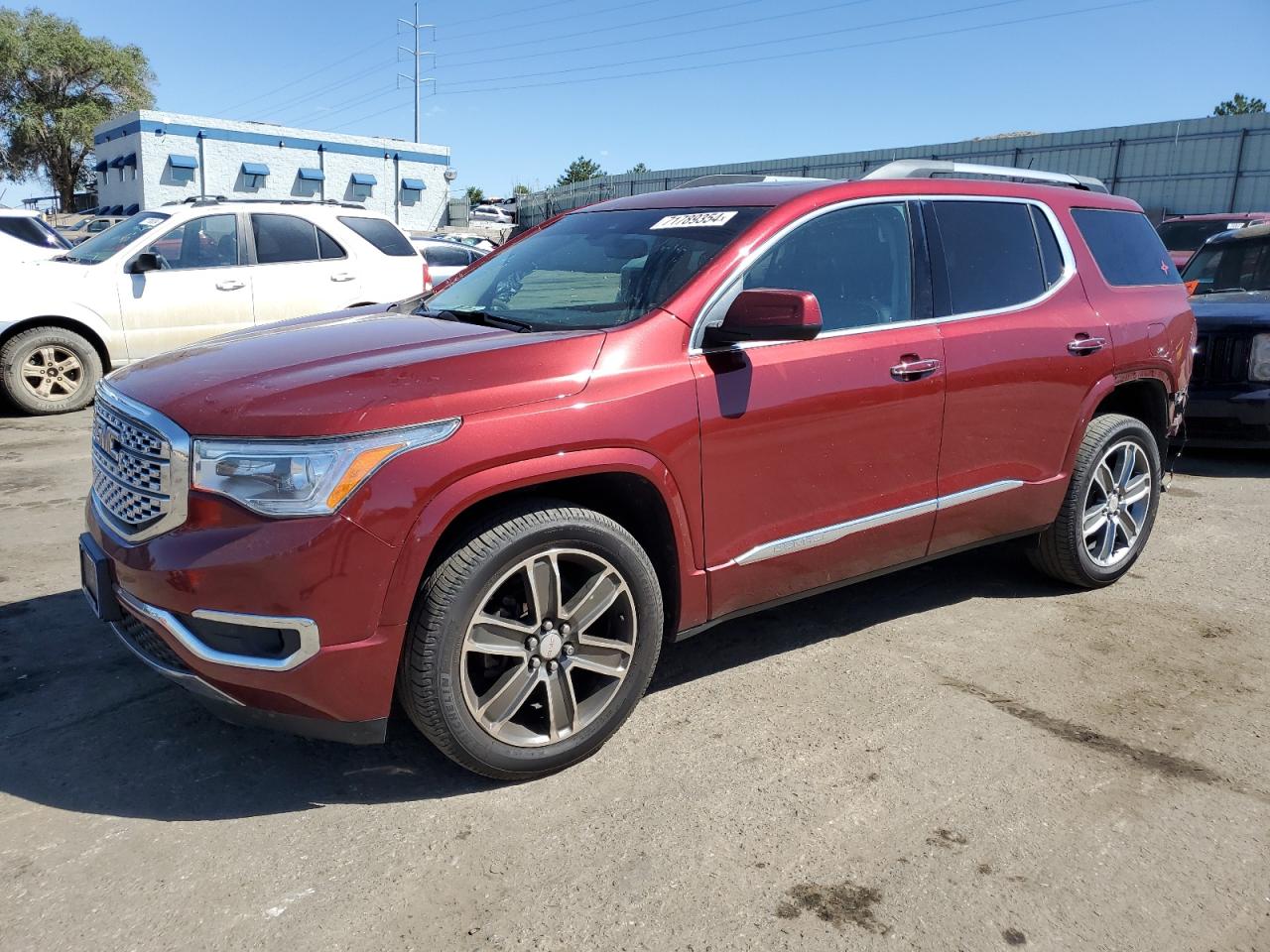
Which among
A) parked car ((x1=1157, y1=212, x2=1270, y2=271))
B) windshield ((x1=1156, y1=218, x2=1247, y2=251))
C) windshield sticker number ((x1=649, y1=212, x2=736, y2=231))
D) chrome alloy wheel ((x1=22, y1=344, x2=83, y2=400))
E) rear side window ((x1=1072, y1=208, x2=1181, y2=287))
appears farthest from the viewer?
windshield ((x1=1156, y1=218, x2=1247, y2=251))

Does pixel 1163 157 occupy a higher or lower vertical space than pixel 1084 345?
higher

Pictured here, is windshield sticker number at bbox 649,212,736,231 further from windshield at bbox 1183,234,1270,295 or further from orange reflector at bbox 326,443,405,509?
windshield at bbox 1183,234,1270,295

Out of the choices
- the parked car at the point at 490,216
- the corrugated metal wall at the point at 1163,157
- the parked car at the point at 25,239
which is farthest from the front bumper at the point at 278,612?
the parked car at the point at 490,216

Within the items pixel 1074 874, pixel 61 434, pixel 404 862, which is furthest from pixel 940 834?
pixel 61 434

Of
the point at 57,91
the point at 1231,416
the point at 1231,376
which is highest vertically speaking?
the point at 57,91

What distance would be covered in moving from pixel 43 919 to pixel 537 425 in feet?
5.55

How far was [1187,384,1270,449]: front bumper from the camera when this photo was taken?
23.2 feet

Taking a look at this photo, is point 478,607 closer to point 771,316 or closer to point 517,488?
point 517,488

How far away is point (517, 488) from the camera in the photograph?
110 inches

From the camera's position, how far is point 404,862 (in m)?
2.60

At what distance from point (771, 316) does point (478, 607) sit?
1.24 m

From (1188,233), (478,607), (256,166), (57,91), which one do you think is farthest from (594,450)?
(57,91)

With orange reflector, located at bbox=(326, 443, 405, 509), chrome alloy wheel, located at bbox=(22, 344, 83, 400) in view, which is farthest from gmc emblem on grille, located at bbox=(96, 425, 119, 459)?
chrome alloy wheel, located at bbox=(22, 344, 83, 400)

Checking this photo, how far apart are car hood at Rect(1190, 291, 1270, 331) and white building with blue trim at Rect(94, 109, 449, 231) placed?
112 feet
